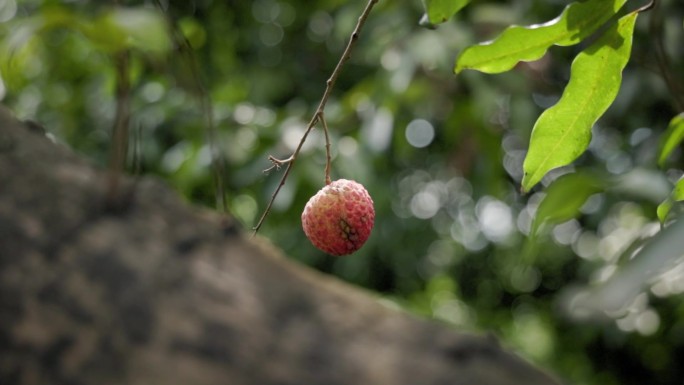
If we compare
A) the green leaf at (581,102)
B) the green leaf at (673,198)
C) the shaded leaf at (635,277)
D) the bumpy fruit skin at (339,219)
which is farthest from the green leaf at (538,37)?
the shaded leaf at (635,277)

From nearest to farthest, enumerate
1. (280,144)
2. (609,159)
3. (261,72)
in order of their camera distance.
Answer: (280,144) → (609,159) → (261,72)

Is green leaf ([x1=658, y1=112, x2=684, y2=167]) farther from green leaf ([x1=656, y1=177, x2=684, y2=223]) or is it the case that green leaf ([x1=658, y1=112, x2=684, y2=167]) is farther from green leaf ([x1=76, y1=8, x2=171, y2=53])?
Result: green leaf ([x1=76, y1=8, x2=171, y2=53])

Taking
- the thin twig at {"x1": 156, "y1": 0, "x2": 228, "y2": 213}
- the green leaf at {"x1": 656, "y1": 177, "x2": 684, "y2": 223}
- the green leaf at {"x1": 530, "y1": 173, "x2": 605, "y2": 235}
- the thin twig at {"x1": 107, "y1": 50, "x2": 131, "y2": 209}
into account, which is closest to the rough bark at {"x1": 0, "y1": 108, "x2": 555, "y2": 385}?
the thin twig at {"x1": 107, "y1": 50, "x2": 131, "y2": 209}

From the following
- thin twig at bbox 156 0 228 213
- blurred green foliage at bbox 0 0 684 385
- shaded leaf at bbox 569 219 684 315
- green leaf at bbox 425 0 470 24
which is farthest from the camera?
blurred green foliage at bbox 0 0 684 385

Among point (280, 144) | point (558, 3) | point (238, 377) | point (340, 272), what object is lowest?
point (340, 272)

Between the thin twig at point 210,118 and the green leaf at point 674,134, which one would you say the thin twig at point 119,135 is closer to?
the thin twig at point 210,118

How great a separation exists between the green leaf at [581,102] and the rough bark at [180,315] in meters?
0.53

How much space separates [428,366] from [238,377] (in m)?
0.09

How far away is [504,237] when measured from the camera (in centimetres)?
340

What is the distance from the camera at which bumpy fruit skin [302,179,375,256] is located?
1.14 m

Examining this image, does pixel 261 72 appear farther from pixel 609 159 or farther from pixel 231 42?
pixel 609 159

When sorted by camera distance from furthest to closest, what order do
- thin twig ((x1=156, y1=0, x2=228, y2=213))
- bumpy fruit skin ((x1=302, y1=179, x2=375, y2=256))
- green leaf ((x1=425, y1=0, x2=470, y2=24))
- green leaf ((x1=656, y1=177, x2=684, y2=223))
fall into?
bumpy fruit skin ((x1=302, y1=179, x2=375, y2=256))
green leaf ((x1=425, y1=0, x2=470, y2=24))
green leaf ((x1=656, y1=177, x2=684, y2=223))
thin twig ((x1=156, y1=0, x2=228, y2=213))

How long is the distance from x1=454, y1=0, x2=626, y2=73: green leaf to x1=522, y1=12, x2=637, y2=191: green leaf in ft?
0.07

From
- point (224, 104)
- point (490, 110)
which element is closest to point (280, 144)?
point (224, 104)
